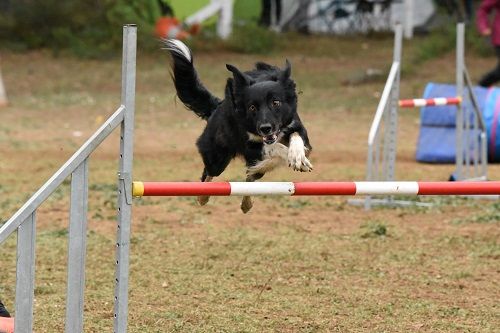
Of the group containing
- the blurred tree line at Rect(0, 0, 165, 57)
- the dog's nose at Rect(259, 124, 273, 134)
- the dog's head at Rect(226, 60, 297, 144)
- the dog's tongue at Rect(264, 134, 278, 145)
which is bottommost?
the dog's tongue at Rect(264, 134, 278, 145)

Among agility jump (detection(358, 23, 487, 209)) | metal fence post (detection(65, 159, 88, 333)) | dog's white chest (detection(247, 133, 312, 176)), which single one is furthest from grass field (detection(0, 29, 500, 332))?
metal fence post (detection(65, 159, 88, 333))

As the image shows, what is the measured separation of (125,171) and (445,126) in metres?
8.83

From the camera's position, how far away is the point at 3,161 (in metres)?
12.4

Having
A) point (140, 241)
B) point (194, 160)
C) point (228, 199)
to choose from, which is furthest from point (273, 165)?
point (194, 160)

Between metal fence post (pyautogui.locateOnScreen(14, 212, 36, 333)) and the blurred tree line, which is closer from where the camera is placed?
metal fence post (pyautogui.locateOnScreen(14, 212, 36, 333))

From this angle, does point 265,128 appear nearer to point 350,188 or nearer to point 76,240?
point 350,188

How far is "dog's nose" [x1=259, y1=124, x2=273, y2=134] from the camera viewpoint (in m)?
5.69

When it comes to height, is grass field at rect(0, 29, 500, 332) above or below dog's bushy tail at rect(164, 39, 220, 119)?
below

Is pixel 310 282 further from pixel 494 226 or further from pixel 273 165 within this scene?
pixel 494 226

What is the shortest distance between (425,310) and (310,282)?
0.94m

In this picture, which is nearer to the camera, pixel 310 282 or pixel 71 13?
pixel 310 282

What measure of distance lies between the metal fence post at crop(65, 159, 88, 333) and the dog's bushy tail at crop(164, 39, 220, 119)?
1.87 m

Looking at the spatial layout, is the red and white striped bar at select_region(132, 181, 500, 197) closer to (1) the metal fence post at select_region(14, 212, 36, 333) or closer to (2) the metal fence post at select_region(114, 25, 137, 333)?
(2) the metal fence post at select_region(114, 25, 137, 333)

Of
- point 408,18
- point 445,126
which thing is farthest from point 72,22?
point 445,126
